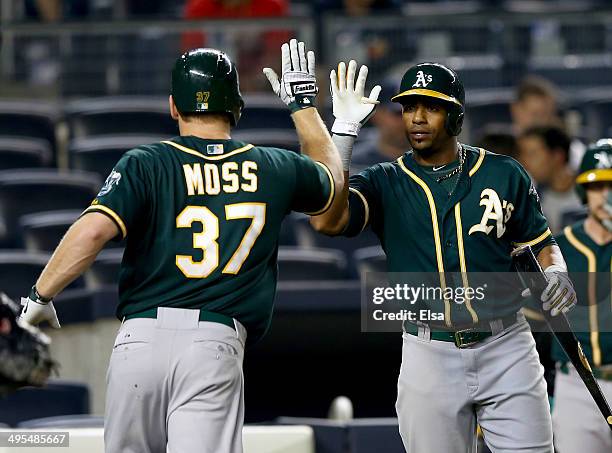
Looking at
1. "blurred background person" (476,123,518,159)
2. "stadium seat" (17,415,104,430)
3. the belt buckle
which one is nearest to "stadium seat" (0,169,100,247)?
"blurred background person" (476,123,518,159)

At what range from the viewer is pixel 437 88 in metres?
4.68

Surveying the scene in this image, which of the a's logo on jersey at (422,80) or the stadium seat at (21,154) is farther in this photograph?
the stadium seat at (21,154)

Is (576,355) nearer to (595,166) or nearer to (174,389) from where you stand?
(595,166)

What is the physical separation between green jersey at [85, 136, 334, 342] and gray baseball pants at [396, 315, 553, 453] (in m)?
0.63

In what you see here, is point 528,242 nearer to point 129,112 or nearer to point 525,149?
point 525,149

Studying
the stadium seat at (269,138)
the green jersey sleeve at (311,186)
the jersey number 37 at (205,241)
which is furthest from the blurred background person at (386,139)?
the jersey number 37 at (205,241)

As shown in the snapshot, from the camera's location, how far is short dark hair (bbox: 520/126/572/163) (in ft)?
27.1

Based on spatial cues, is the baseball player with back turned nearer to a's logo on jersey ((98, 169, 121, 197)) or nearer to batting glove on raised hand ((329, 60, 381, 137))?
batting glove on raised hand ((329, 60, 381, 137))

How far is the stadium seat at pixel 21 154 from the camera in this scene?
8805 millimetres

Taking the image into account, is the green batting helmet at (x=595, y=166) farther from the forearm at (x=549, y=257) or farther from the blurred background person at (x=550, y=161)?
the blurred background person at (x=550, y=161)

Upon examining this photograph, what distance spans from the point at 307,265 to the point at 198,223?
340 cm

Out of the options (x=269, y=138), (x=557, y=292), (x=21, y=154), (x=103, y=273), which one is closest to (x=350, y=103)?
(x=557, y=292)

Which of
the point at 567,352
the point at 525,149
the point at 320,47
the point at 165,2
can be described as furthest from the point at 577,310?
the point at 165,2

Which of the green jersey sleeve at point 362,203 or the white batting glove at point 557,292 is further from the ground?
the green jersey sleeve at point 362,203
